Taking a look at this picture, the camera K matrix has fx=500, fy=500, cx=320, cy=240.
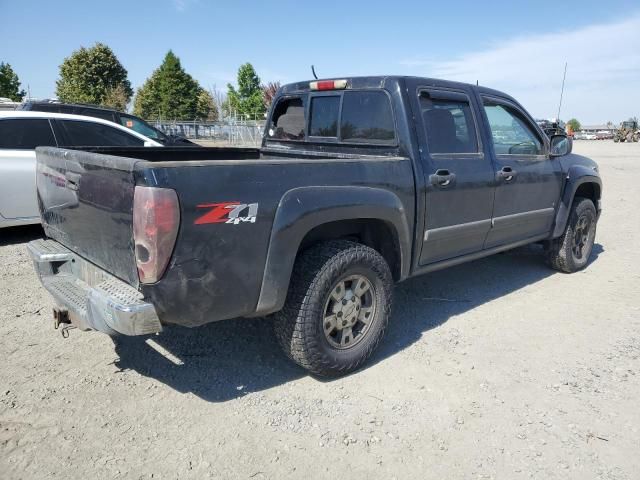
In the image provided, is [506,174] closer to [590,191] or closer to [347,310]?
[347,310]

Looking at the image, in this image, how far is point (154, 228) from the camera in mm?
2312

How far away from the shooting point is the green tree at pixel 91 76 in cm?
3981

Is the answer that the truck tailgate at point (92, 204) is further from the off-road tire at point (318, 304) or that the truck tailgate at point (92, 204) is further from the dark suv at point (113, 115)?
the dark suv at point (113, 115)

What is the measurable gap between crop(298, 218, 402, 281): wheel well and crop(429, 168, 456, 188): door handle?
1.69 feet

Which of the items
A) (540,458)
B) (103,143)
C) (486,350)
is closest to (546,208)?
(486,350)

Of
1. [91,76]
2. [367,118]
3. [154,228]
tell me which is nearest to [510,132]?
[367,118]

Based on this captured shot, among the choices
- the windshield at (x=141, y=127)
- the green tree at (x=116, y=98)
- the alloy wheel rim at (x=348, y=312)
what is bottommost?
the alloy wheel rim at (x=348, y=312)

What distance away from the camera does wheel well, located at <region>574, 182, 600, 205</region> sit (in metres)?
5.68

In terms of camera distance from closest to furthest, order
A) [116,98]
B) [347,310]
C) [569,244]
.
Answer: [347,310]
[569,244]
[116,98]

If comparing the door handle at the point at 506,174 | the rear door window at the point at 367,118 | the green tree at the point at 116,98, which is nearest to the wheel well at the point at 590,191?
the door handle at the point at 506,174

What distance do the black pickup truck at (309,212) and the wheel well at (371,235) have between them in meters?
0.01

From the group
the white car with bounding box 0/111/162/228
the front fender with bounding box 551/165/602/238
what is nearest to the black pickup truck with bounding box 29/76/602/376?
the front fender with bounding box 551/165/602/238

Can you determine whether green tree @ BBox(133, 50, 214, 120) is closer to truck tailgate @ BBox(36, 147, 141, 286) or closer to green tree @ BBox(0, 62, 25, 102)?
green tree @ BBox(0, 62, 25, 102)

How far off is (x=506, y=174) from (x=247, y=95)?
55.1 meters
